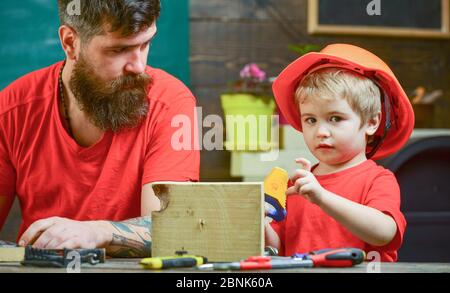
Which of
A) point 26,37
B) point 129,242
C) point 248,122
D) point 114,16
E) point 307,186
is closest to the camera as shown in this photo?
point 307,186

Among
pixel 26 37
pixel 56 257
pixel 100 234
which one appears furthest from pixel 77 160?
pixel 56 257

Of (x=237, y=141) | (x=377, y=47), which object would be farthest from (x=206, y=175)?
(x=377, y=47)

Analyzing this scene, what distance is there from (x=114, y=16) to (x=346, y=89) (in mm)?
503

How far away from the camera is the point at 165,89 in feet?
5.17

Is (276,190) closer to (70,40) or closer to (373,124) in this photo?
(373,124)

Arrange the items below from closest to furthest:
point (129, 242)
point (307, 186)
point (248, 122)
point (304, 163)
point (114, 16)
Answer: point (307, 186), point (304, 163), point (129, 242), point (114, 16), point (248, 122)

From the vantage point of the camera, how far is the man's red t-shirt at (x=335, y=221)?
117 cm

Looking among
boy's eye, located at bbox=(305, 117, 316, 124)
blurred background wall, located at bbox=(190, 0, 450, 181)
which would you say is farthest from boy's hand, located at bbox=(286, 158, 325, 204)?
blurred background wall, located at bbox=(190, 0, 450, 181)

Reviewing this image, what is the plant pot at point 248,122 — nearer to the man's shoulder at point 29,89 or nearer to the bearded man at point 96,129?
the bearded man at point 96,129

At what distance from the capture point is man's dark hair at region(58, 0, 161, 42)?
4.73 ft

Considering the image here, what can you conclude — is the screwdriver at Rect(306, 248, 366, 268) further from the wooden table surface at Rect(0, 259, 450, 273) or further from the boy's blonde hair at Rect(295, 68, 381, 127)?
the boy's blonde hair at Rect(295, 68, 381, 127)

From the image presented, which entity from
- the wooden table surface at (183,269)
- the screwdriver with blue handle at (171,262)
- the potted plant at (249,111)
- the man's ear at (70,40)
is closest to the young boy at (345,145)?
the wooden table surface at (183,269)

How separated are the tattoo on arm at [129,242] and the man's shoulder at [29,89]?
38cm

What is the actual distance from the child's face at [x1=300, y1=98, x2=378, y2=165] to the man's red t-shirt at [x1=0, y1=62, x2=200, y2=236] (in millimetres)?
317
